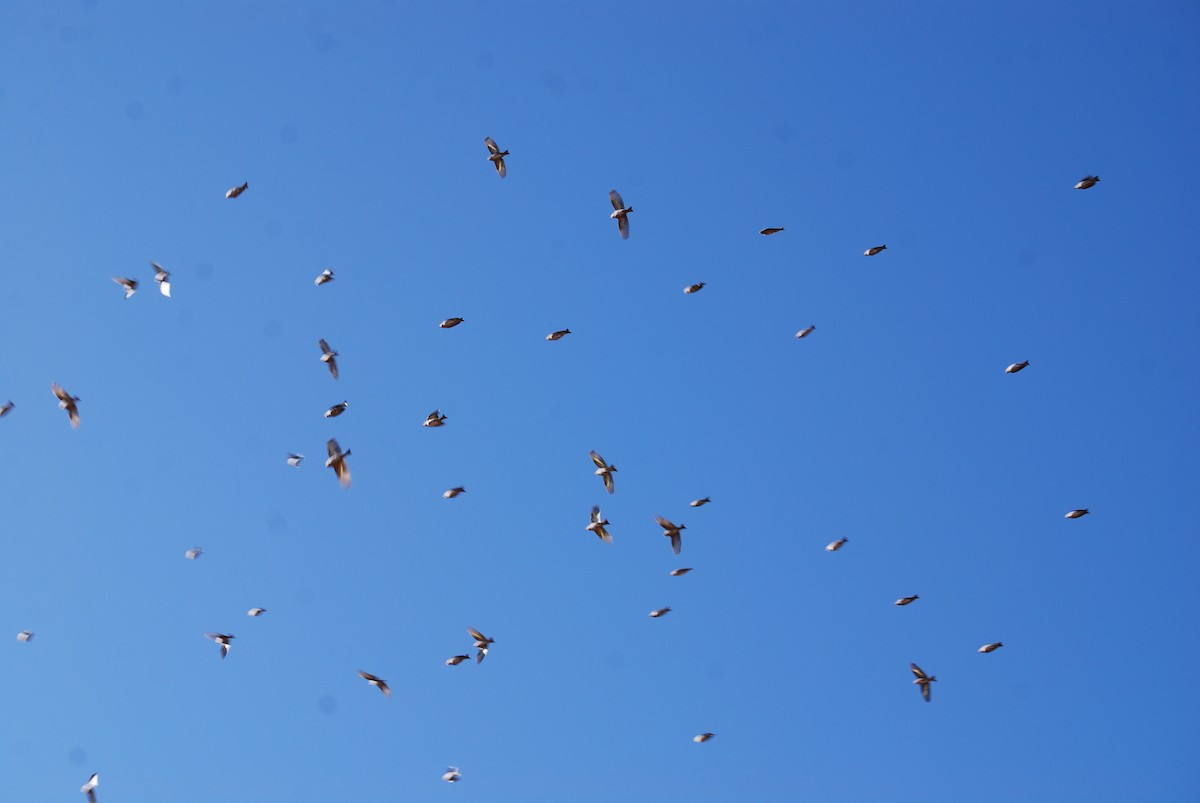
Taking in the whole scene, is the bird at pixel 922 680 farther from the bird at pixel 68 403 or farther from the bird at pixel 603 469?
the bird at pixel 68 403

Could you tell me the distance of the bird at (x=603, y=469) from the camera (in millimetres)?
44812

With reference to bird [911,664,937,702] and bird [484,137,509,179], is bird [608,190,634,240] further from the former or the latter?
bird [911,664,937,702]

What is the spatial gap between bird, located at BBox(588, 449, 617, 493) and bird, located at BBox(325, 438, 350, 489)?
8.12 meters

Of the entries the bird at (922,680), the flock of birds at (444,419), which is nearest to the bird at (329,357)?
the flock of birds at (444,419)

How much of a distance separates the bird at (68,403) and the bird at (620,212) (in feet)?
57.8

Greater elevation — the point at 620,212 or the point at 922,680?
the point at 620,212

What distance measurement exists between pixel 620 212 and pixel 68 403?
18018 mm

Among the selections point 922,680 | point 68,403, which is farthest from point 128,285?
point 922,680

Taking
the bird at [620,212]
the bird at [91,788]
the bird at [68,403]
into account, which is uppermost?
the bird at [620,212]

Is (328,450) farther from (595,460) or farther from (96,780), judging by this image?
(96,780)

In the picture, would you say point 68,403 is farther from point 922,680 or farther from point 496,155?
point 922,680

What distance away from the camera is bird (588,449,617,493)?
44.8 meters

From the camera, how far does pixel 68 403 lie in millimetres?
42750

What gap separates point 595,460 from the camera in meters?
44.8
